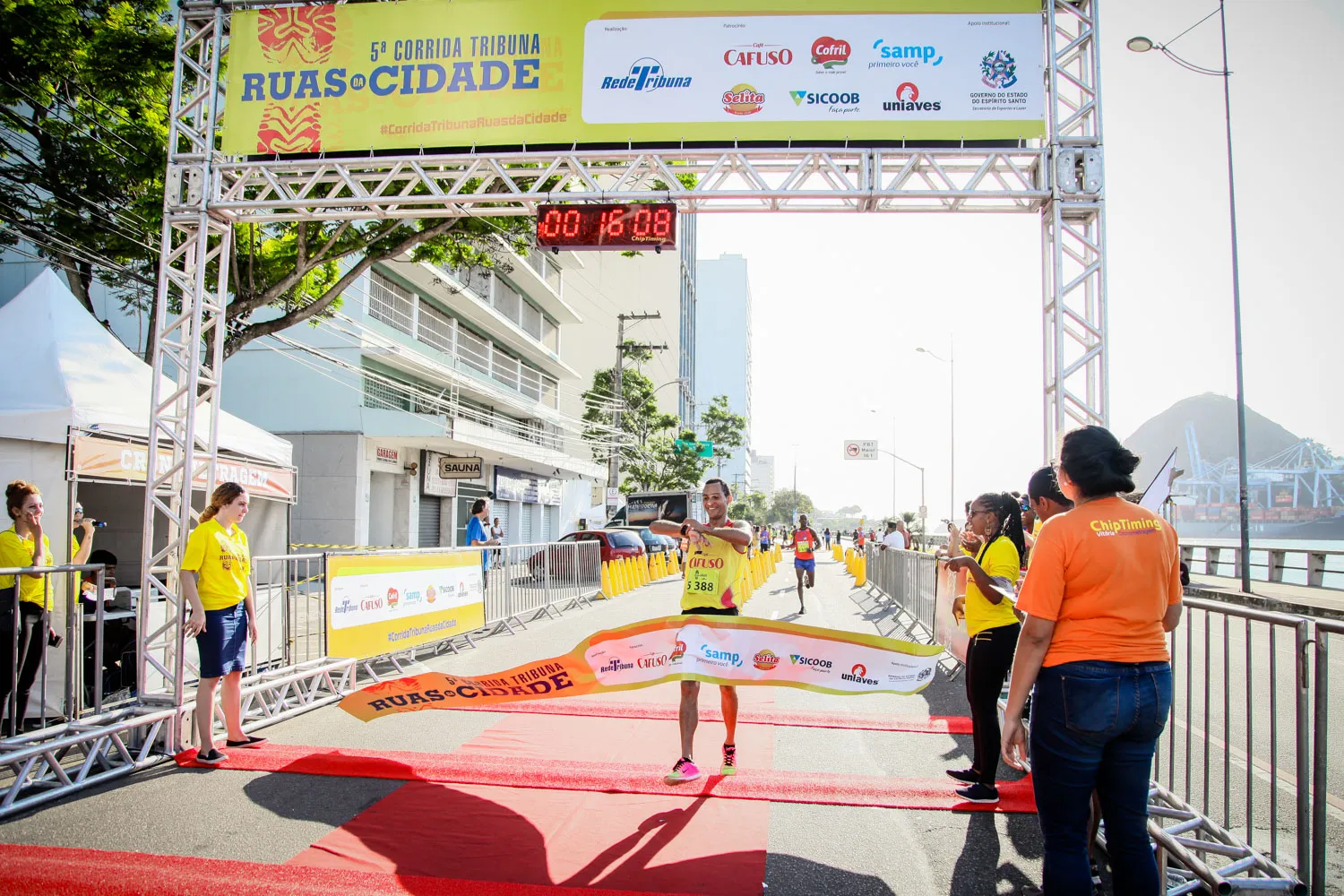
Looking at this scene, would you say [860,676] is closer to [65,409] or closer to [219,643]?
[219,643]

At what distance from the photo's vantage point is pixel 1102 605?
311 cm

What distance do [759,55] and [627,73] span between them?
3.91 feet

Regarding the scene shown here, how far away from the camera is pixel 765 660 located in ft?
17.4

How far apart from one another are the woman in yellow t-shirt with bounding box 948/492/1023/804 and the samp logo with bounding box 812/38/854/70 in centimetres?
422

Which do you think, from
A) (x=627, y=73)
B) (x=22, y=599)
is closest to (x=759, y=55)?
(x=627, y=73)

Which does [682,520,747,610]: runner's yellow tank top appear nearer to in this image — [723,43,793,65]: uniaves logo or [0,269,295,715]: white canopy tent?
[723,43,793,65]: uniaves logo

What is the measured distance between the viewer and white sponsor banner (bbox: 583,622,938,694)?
16.8 feet

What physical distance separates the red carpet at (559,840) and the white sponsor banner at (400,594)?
3.41 metres

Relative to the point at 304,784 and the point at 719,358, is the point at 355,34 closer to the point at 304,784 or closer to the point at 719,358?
the point at 304,784

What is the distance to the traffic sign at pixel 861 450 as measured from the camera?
6412 cm

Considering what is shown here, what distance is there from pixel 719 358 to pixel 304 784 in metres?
156

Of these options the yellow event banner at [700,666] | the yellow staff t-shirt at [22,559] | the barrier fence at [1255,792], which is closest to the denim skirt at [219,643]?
the yellow event banner at [700,666]

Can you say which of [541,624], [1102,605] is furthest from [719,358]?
[1102,605]

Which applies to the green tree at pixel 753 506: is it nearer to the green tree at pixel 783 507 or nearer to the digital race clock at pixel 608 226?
the green tree at pixel 783 507
